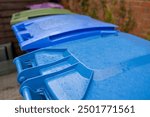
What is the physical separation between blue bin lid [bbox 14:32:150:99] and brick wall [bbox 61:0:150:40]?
94cm

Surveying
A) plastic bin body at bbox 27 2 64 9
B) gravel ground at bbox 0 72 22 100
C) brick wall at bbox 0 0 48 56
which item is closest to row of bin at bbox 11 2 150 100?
gravel ground at bbox 0 72 22 100

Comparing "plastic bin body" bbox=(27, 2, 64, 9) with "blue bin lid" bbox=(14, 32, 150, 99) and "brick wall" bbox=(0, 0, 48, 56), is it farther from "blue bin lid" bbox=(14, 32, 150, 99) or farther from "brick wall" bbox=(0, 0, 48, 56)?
"blue bin lid" bbox=(14, 32, 150, 99)

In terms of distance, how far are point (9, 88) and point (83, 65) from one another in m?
2.65

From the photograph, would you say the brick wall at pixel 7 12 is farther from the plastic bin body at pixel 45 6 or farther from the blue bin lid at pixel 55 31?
the blue bin lid at pixel 55 31

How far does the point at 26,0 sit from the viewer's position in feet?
14.7

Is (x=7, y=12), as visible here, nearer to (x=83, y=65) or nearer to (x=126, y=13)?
(x=126, y=13)

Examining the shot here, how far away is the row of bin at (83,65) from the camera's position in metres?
1.21

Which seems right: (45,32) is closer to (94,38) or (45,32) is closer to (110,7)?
(94,38)

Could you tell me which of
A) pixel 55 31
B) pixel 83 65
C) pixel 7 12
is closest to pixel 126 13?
pixel 55 31

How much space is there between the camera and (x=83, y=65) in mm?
1396

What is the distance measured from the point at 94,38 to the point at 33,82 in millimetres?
777

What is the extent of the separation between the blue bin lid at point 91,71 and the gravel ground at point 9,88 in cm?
179

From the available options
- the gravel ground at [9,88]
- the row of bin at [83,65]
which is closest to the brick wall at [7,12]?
the gravel ground at [9,88]

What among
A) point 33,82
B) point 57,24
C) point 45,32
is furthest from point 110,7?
point 33,82
